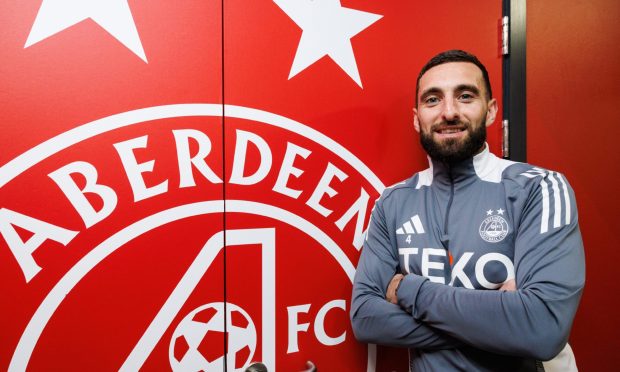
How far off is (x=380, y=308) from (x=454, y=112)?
1.93 ft

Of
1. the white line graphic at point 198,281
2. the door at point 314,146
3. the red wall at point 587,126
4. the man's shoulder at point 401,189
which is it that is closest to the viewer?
the white line graphic at point 198,281

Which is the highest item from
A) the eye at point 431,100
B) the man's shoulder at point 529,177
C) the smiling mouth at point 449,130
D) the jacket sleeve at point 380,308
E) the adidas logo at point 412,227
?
the eye at point 431,100

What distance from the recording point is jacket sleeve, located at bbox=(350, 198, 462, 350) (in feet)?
3.09

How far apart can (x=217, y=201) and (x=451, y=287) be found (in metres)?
0.63

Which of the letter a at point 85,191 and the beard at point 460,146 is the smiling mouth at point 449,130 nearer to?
the beard at point 460,146

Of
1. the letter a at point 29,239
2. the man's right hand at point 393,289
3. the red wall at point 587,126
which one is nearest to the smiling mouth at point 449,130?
the man's right hand at point 393,289

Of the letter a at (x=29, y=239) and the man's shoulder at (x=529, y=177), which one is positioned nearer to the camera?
the letter a at (x=29, y=239)

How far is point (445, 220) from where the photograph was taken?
105 centimetres

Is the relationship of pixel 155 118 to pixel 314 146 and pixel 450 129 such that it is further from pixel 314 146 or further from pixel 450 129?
pixel 450 129

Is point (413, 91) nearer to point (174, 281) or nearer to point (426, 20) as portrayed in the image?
point (426, 20)

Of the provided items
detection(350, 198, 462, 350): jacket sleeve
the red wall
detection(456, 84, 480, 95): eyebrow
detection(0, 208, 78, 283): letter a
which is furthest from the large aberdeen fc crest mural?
the red wall

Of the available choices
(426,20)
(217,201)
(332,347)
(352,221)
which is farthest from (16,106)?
(426,20)

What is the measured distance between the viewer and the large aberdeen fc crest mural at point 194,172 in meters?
0.82

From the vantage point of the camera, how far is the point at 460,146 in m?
1.07
